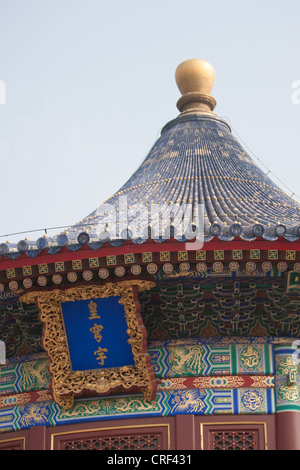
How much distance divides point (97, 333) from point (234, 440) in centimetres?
215

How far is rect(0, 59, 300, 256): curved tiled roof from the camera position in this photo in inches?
361

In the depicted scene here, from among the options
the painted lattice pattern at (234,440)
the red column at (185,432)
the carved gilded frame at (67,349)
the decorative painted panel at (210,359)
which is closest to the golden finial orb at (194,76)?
the decorative painted panel at (210,359)

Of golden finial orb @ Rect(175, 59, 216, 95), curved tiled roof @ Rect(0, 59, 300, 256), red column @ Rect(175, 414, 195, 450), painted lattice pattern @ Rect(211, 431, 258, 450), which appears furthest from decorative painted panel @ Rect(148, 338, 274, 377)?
golden finial orb @ Rect(175, 59, 216, 95)

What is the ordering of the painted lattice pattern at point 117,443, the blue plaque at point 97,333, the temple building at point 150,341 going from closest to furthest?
the temple building at point 150,341 < the painted lattice pattern at point 117,443 < the blue plaque at point 97,333

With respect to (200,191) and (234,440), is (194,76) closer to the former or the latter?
(200,191)

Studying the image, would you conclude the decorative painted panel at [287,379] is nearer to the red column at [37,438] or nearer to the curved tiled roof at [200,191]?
the curved tiled roof at [200,191]

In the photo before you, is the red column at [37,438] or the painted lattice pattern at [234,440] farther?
the red column at [37,438]

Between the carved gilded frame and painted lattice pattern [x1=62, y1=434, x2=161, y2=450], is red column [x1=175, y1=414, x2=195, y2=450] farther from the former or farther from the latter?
the carved gilded frame

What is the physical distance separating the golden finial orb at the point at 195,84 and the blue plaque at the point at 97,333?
8021mm

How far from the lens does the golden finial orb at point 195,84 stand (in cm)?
1716

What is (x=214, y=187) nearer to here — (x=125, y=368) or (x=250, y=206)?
(x=250, y=206)

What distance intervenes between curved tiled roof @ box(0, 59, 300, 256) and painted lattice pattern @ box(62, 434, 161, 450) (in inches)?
99.8

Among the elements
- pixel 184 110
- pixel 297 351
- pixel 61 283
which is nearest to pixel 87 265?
pixel 61 283

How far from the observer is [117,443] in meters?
9.87
